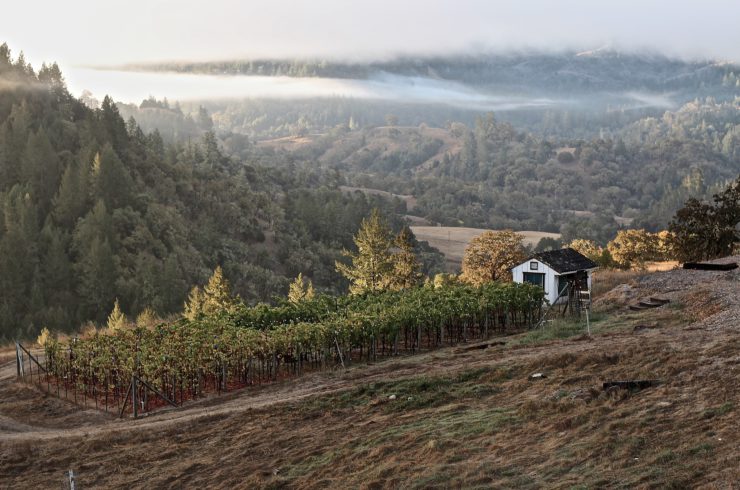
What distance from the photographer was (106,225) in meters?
103

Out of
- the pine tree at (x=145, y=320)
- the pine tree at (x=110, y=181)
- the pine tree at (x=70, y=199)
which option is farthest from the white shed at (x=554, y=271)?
the pine tree at (x=70, y=199)

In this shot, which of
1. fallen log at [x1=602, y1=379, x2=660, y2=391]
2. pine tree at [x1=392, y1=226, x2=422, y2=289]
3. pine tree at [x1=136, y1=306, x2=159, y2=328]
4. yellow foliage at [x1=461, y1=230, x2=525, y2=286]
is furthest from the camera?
yellow foliage at [x1=461, y1=230, x2=525, y2=286]

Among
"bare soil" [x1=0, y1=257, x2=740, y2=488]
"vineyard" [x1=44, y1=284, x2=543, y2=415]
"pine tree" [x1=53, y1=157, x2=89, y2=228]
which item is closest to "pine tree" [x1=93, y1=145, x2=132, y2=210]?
"pine tree" [x1=53, y1=157, x2=89, y2=228]

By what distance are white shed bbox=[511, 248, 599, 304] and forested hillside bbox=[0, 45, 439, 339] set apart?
5661 centimetres

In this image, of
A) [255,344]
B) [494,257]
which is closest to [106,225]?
[494,257]

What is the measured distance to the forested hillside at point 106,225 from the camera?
98125 mm

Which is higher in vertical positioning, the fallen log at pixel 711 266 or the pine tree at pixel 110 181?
the pine tree at pixel 110 181

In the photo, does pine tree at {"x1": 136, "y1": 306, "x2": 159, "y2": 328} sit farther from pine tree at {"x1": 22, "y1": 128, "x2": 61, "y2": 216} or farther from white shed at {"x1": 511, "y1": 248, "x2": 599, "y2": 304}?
pine tree at {"x1": 22, "y1": 128, "x2": 61, "y2": 216}

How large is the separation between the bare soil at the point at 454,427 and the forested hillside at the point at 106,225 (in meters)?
64.6

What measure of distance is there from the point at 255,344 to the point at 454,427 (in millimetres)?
16406

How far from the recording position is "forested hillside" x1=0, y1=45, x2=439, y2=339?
98.1m

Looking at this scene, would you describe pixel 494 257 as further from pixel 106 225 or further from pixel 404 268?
pixel 106 225

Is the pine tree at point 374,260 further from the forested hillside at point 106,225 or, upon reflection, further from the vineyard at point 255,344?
the forested hillside at point 106,225

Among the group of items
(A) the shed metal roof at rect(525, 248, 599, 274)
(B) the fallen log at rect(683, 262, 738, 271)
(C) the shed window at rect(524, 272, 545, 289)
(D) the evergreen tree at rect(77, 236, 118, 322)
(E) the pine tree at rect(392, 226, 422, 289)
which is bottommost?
(D) the evergreen tree at rect(77, 236, 118, 322)
